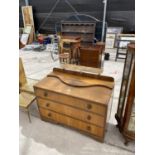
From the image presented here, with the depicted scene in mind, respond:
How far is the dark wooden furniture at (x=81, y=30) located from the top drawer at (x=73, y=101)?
3.86 metres

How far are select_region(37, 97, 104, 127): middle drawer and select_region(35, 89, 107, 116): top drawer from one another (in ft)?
0.19

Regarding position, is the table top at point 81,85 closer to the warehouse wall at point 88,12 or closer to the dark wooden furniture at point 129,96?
the dark wooden furniture at point 129,96

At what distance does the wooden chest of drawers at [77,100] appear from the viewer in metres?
1.38

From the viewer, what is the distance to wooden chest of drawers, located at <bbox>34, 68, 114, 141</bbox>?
1.38 meters

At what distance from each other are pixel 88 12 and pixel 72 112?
4832 millimetres

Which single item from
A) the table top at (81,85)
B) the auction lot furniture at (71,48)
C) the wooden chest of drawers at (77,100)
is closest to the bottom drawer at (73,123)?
the wooden chest of drawers at (77,100)

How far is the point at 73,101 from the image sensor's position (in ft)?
4.76

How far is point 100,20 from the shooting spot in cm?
525

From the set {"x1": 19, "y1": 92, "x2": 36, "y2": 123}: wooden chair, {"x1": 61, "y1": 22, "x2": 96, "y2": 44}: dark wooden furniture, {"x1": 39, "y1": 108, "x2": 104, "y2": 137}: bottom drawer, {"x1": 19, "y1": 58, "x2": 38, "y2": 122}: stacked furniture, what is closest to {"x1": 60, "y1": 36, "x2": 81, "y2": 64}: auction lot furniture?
{"x1": 61, "y1": 22, "x2": 96, "y2": 44}: dark wooden furniture

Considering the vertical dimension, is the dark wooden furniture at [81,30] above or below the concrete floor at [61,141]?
above

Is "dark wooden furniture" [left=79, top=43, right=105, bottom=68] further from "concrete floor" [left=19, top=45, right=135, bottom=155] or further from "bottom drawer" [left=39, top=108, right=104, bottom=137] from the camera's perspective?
"bottom drawer" [left=39, top=108, right=104, bottom=137]

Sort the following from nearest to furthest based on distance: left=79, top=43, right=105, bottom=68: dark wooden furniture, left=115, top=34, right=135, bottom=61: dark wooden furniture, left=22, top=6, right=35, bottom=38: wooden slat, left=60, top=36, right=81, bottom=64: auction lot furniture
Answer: left=79, top=43, right=105, bottom=68: dark wooden furniture
left=60, top=36, right=81, bottom=64: auction lot furniture
left=115, top=34, right=135, bottom=61: dark wooden furniture
left=22, top=6, right=35, bottom=38: wooden slat

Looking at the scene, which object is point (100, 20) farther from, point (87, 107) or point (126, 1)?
point (87, 107)
